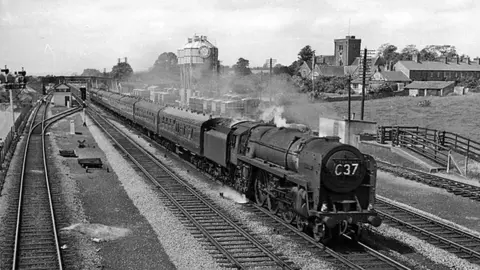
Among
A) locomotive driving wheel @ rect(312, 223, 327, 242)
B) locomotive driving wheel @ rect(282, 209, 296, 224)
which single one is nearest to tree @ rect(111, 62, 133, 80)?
locomotive driving wheel @ rect(282, 209, 296, 224)

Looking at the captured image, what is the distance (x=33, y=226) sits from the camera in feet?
52.1

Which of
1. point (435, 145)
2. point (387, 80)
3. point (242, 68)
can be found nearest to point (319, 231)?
point (435, 145)

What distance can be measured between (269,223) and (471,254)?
5973mm

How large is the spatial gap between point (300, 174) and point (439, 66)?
10199 cm

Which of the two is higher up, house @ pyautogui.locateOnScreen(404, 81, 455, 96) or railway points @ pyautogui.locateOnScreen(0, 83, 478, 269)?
house @ pyautogui.locateOnScreen(404, 81, 455, 96)

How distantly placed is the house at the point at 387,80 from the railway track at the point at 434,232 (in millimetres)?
72120

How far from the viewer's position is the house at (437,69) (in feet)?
333

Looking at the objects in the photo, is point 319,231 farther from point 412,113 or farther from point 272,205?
point 412,113

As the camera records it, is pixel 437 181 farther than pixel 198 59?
No

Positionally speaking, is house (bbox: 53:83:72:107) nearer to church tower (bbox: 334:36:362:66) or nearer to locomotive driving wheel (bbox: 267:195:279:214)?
locomotive driving wheel (bbox: 267:195:279:214)

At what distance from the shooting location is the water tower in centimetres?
9106

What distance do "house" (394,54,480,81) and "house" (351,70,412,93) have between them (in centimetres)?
248

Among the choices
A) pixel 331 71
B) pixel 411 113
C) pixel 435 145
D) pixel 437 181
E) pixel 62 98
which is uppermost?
pixel 331 71

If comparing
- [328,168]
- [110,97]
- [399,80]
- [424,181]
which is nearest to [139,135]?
[110,97]
